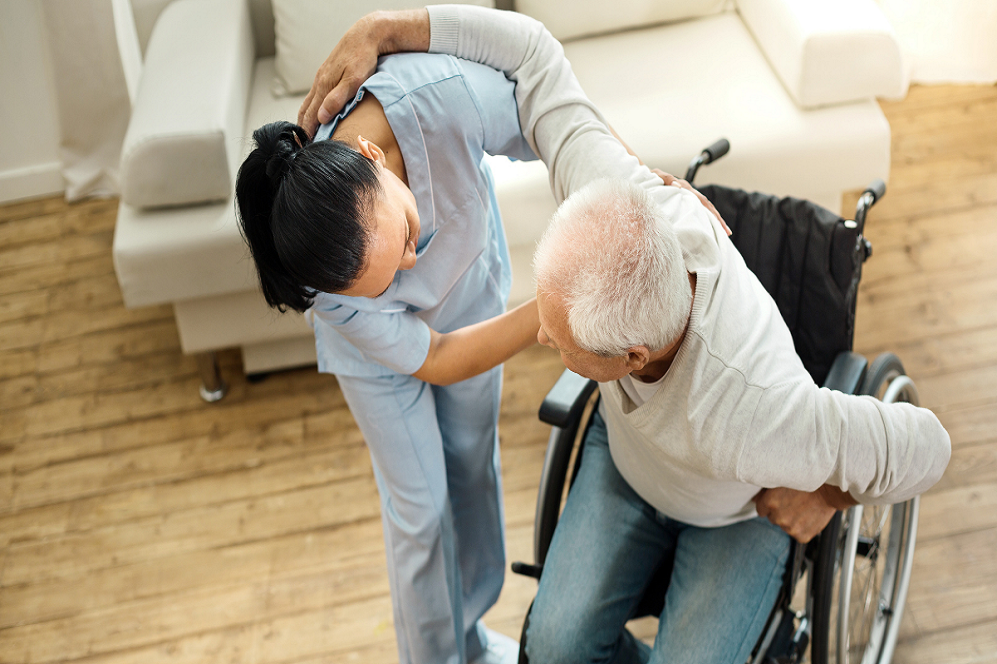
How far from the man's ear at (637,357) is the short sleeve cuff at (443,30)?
557 mm

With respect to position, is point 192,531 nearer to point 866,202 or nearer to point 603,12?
point 866,202

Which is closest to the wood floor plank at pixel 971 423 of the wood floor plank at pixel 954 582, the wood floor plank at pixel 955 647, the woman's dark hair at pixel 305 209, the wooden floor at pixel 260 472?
the wooden floor at pixel 260 472

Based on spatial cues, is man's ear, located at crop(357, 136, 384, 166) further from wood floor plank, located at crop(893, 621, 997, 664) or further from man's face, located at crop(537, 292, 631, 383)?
wood floor plank, located at crop(893, 621, 997, 664)

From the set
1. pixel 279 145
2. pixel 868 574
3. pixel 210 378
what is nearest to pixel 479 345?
pixel 279 145

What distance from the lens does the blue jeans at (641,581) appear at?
4.13 feet

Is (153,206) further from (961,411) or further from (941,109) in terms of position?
(941,109)

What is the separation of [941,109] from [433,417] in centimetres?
221

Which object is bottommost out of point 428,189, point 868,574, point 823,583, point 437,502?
point 868,574

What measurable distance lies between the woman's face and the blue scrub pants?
29 centimetres

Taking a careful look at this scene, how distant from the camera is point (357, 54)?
124 cm

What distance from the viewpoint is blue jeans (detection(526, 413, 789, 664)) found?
1.26m

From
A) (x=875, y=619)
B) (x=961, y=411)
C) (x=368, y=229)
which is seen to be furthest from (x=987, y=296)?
(x=368, y=229)

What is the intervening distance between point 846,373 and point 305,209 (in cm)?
84

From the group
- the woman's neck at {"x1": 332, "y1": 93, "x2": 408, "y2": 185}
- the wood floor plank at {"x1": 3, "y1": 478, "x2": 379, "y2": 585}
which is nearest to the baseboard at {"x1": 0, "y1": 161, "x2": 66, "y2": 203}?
the wood floor plank at {"x1": 3, "y1": 478, "x2": 379, "y2": 585}
